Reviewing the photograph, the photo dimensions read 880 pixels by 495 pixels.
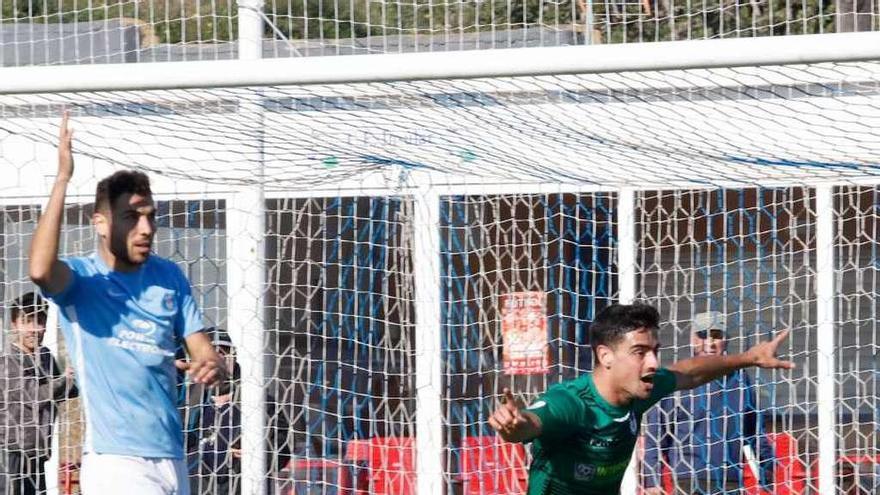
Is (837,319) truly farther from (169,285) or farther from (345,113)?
(169,285)

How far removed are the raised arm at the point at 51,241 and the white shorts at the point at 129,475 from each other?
0.54m

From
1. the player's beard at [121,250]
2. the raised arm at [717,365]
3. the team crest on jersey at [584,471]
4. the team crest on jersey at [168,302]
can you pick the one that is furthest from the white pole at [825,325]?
the player's beard at [121,250]

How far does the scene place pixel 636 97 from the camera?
5105 mm

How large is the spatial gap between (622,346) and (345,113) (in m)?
1.58

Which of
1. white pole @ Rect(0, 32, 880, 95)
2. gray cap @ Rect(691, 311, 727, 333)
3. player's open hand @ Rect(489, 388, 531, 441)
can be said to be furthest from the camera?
gray cap @ Rect(691, 311, 727, 333)

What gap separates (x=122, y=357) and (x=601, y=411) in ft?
4.93

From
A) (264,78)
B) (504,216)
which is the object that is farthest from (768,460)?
(264,78)

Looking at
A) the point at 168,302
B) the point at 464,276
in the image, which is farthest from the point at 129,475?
the point at 464,276

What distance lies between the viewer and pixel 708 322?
7.44 meters

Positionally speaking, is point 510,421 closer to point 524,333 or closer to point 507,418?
point 507,418

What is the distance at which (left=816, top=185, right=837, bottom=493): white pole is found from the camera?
716 centimetres

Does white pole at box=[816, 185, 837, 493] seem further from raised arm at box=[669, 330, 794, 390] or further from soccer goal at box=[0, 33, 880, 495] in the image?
raised arm at box=[669, 330, 794, 390]

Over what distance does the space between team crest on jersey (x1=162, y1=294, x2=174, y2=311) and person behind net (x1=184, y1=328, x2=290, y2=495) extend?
2353mm

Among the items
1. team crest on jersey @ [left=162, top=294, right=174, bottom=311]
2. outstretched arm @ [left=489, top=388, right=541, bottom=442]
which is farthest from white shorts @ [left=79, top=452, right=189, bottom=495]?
outstretched arm @ [left=489, top=388, right=541, bottom=442]
